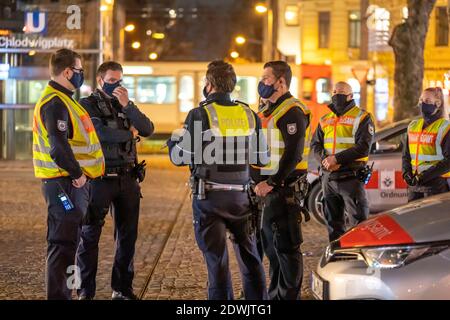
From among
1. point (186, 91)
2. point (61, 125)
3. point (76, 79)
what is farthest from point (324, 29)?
point (61, 125)

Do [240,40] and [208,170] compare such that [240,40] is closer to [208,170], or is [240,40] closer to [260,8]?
[260,8]

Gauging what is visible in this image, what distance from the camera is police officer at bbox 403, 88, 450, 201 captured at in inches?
313

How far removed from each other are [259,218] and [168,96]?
24257mm

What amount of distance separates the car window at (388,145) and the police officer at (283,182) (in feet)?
15.5

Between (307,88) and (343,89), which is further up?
(307,88)

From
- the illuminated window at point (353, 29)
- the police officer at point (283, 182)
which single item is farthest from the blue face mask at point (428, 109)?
the illuminated window at point (353, 29)

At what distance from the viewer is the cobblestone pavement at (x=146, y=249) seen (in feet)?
25.1

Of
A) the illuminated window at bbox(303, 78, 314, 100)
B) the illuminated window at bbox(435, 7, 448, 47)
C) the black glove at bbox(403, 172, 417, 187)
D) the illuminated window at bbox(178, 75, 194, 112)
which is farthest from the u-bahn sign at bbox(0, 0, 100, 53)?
the illuminated window at bbox(435, 7, 448, 47)

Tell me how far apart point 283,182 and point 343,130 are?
77.2 inches

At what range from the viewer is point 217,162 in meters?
5.85

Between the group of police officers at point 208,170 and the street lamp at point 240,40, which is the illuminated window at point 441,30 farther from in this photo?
the group of police officers at point 208,170

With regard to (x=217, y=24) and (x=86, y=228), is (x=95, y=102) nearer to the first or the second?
(x=86, y=228)

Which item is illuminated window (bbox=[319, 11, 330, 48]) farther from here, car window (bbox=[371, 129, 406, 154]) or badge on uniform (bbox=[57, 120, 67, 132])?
badge on uniform (bbox=[57, 120, 67, 132])

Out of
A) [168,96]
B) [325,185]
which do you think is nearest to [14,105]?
[168,96]
